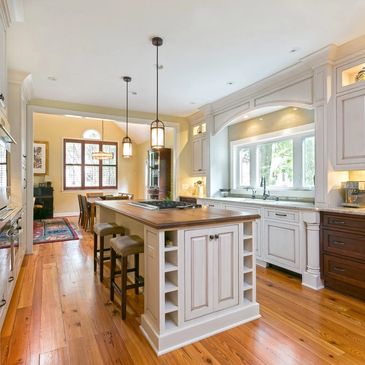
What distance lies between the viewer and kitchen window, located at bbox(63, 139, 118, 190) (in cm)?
890

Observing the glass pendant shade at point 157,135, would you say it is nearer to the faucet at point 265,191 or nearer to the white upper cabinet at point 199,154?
the faucet at point 265,191

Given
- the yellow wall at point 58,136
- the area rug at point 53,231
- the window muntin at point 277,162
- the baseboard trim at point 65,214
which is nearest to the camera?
the window muntin at point 277,162

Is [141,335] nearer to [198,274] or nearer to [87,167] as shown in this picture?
[198,274]

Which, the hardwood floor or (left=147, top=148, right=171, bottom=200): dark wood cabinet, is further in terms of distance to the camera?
(left=147, top=148, right=171, bottom=200): dark wood cabinet

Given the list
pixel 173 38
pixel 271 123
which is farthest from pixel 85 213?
pixel 173 38

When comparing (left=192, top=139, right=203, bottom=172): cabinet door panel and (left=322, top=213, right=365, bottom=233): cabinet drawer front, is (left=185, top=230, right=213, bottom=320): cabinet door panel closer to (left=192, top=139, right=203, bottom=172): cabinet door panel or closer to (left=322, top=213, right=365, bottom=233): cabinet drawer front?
(left=322, top=213, right=365, bottom=233): cabinet drawer front

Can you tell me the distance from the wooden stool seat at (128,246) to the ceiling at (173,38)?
206 centimetres

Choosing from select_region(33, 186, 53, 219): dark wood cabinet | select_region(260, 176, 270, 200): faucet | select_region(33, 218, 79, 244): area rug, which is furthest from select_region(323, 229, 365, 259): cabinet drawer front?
select_region(33, 186, 53, 219): dark wood cabinet

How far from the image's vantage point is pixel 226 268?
7.18 ft

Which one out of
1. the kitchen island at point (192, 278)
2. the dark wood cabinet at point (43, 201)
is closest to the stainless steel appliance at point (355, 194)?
the kitchen island at point (192, 278)

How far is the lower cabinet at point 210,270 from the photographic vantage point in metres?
2.01

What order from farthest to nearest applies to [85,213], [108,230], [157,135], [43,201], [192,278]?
[43,201] < [85,213] < [108,230] < [157,135] < [192,278]

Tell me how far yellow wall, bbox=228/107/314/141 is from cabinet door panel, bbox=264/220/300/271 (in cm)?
164

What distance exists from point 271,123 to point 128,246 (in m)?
3.34
